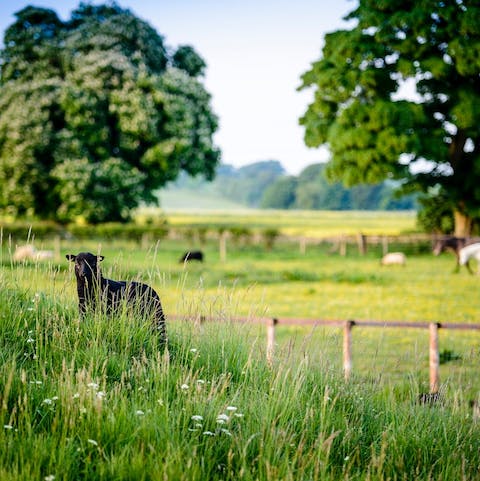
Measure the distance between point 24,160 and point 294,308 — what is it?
2434 centimetres

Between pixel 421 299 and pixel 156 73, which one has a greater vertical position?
pixel 156 73

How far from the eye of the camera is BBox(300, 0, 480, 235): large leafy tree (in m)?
31.5

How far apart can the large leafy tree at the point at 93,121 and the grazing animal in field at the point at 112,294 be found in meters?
29.8

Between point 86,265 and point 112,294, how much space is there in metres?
0.48

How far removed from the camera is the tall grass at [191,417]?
4605mm

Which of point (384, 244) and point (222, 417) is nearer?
point (222, 417)

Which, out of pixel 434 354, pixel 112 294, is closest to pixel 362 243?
pixel 434 354

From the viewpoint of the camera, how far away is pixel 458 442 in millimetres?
5680

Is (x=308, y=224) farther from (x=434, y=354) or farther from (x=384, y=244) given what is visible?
(x=434, y=354)

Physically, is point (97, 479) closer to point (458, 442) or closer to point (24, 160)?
point (458, 442)

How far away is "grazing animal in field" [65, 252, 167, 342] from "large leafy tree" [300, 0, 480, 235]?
2515cm

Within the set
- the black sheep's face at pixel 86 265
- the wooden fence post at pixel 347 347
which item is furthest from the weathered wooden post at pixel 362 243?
the black sheep's face at pixel 86 265

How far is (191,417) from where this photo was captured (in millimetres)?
5152

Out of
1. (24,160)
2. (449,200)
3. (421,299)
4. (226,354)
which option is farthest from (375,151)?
(226,354)
